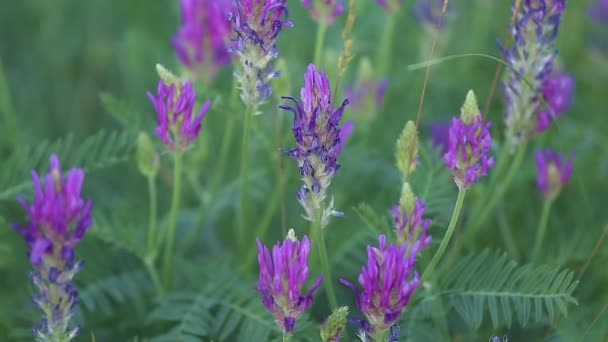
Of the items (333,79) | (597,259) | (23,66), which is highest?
(23,66)

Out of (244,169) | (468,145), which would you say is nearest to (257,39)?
(244,169)

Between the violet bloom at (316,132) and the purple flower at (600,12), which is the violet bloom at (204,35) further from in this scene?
the purple flower at (600,12)

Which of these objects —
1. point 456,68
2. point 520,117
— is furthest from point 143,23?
point 520,117

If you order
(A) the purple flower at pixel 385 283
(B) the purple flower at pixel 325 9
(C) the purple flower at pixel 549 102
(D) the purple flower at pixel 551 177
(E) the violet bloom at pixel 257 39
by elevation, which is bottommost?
(A) the purple flower at pixel 385 283

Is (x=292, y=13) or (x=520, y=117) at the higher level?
(x=292, y=13)

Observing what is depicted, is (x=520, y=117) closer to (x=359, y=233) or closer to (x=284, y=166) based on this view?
(x=359, y=233)

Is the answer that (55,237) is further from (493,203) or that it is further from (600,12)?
(600,12)

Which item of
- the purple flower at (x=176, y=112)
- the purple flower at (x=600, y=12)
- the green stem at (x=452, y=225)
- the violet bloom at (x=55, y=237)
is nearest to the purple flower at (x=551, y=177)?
the green stem at (x=452, y=225)
